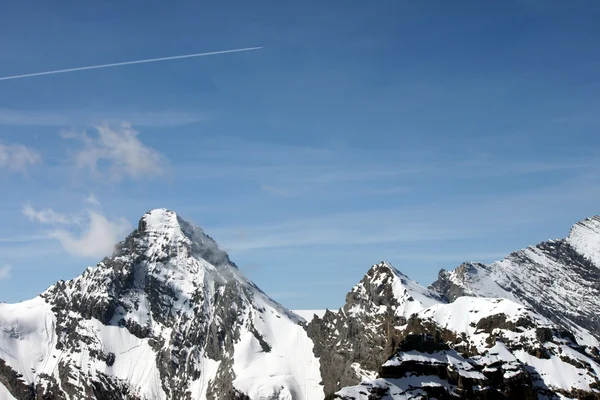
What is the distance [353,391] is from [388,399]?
9.72 metres

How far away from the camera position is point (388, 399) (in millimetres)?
199875

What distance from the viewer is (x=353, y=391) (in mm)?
197500
